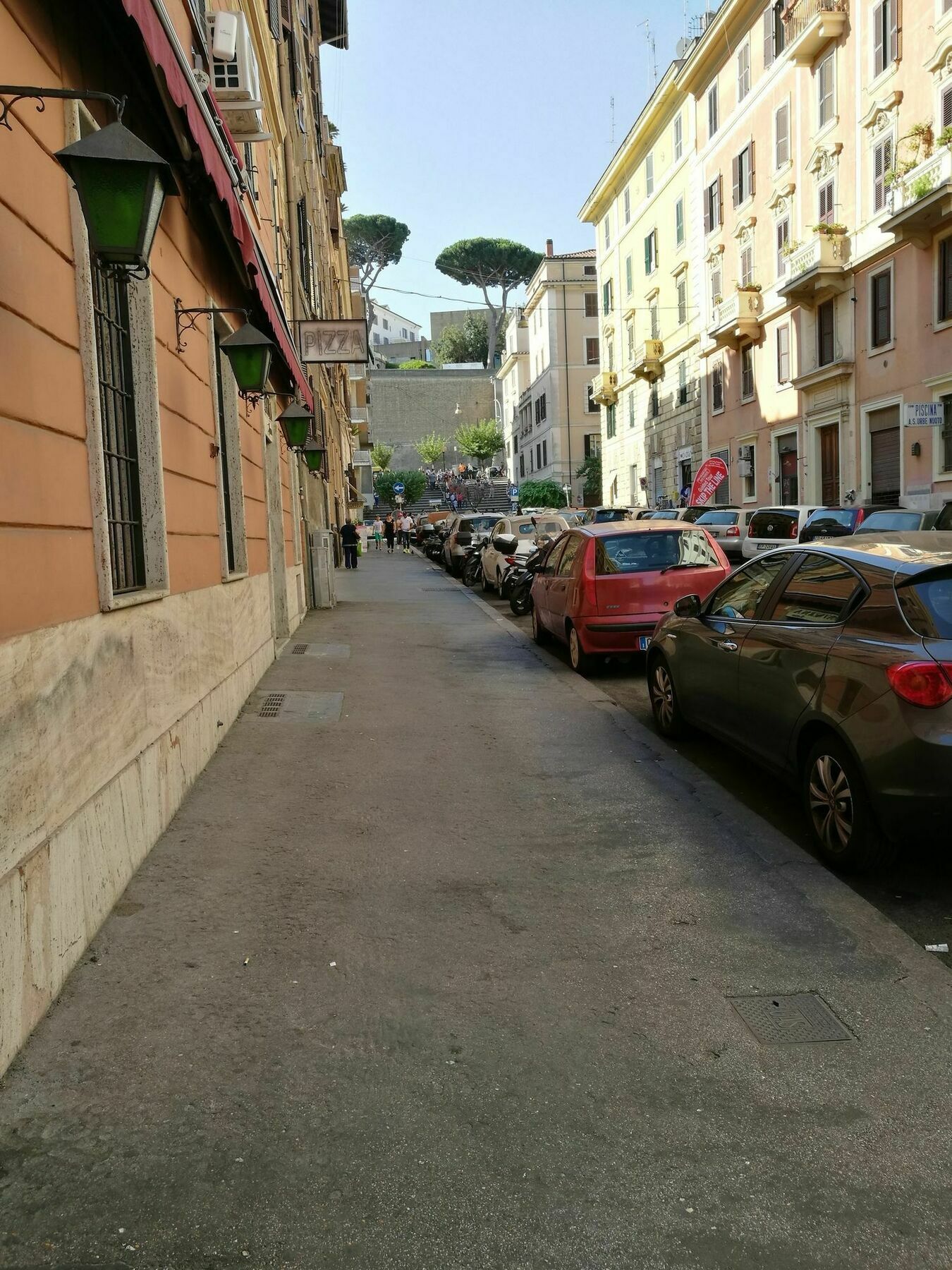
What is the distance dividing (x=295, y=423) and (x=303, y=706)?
252 inches

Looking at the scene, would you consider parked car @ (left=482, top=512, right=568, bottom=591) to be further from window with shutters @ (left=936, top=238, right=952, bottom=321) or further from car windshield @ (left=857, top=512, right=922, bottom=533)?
window with shutters @ (left=936, top=238, right=952, bottom=321)

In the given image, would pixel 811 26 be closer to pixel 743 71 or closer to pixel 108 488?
pixel 743 71

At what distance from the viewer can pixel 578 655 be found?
35.2 ft

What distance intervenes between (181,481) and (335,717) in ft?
8.38

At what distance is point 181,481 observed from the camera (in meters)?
6.70

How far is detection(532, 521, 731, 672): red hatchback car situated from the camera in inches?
400

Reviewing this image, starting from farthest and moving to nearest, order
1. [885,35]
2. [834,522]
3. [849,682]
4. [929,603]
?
[885,35] → [834,522] → [849,682] → [929,603]

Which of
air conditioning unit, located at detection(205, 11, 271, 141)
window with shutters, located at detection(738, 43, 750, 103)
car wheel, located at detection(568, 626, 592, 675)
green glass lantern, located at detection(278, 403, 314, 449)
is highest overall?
window with shutters, located at detection(738, 43, 750, 103)

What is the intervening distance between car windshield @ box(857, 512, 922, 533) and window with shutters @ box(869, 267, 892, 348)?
36.3 feet

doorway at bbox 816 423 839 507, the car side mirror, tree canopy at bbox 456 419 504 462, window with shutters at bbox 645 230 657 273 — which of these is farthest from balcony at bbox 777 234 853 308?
tree canopy at bbox 456 419 504 462

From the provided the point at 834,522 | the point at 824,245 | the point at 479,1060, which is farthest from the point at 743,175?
the point at 479,1060

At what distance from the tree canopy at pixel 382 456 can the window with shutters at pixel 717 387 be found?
59455mm

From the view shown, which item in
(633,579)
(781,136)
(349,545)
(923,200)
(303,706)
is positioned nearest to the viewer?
(303,706)


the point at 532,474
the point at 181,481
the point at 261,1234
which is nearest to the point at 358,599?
the point at 181,481
